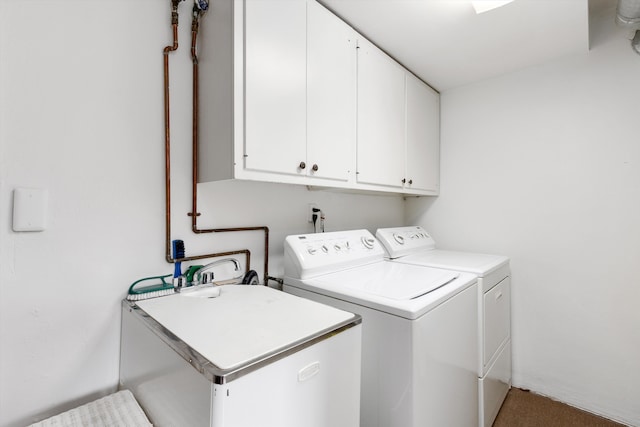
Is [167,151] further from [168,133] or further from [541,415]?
[541,415]

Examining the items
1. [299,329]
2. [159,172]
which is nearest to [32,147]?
[159,172]

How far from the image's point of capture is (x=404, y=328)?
103cm

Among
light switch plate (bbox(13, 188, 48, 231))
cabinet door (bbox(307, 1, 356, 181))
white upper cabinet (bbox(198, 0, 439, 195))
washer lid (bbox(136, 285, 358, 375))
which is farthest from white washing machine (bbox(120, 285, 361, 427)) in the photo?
cabinet door (bbox(307, 1, 356, 181))

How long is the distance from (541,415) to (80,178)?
9.12 ft

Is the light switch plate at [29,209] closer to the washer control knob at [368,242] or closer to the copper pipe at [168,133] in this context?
the copper pipe at [168,133]

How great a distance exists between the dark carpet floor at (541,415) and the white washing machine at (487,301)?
7 cm

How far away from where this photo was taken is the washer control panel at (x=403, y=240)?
1991 millimetres

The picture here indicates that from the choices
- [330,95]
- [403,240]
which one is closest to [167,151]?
[330,95]

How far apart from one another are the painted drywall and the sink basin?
2.04 meters

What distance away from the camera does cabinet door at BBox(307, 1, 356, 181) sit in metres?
1.37

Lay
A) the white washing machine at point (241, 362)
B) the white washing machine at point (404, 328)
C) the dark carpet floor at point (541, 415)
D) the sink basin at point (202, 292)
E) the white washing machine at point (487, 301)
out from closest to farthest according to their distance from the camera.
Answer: the white washing machine at point (241, 362) → the white washing machine at point (404, 328) → the sink basin at point (202, 292) → the white washing machine at point (487, 301) → the dark carpet floor at point (541, 415)

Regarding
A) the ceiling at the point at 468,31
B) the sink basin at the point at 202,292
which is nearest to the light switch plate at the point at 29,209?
the sink basin at the point at 202,292

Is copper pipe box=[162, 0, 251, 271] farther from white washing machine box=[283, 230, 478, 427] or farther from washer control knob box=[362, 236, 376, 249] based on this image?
washer control knob box=[362, 236, 376, 249]

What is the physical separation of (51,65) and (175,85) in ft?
1.35
